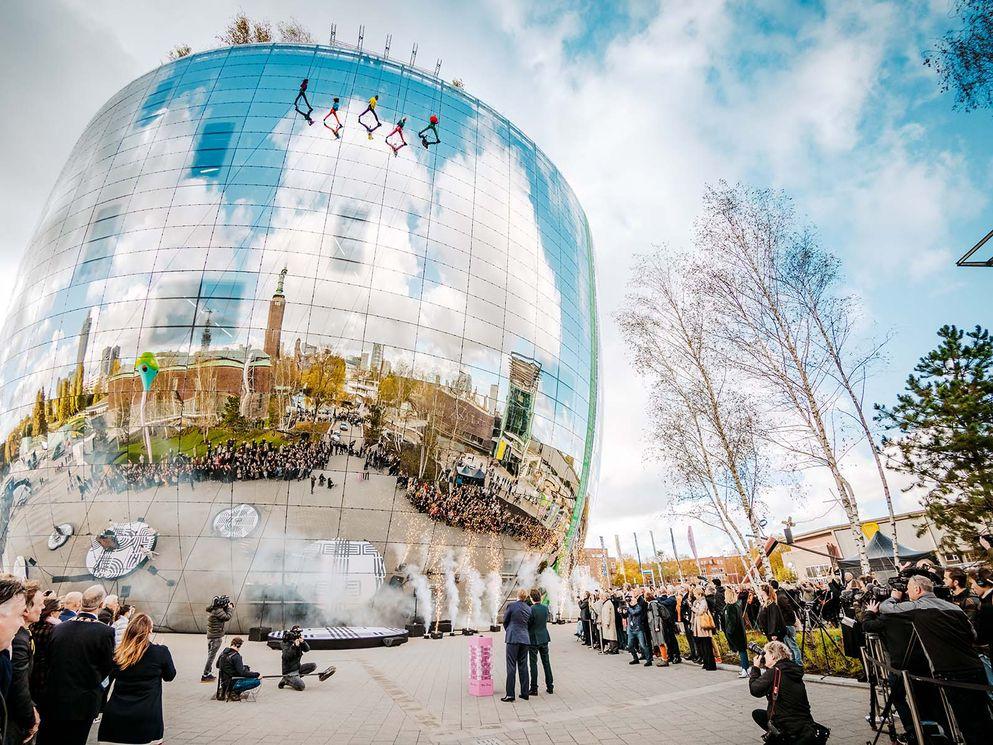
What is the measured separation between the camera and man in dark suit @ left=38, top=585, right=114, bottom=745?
11.9ft

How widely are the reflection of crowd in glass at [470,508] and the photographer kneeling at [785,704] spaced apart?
17.6m

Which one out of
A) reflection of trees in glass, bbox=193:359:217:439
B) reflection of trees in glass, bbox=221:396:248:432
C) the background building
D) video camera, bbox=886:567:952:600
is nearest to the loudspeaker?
reflection of trees in glass, bbox=221:396:248:432

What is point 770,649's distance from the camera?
14.5ft

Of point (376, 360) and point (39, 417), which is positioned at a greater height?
point (376, 360)

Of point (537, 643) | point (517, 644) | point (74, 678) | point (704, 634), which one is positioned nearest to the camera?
point (74, 678)

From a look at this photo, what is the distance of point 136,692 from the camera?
4.00m

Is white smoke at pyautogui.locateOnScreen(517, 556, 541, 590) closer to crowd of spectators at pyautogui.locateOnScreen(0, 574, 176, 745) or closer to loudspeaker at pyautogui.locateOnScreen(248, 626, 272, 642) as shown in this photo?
loudspeaker at pyautogui.locateOnScreen(248, 626, 272, 642)

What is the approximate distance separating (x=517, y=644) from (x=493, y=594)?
16.5 meters

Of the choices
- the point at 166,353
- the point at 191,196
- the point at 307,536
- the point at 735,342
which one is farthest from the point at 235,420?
the point at 735,342

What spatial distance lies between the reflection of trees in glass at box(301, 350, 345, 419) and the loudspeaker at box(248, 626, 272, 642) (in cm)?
823

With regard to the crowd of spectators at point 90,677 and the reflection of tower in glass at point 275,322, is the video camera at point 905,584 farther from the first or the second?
the reflection of tower in glass at point 275,322

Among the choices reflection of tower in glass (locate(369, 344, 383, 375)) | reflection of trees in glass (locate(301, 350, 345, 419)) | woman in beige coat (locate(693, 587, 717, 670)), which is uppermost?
reflection of tower in glass (locate(369, 344, 383, 375))

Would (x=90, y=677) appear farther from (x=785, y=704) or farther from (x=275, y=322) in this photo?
(x=275, y=322)

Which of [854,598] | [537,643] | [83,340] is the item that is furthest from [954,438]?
[83,340]
